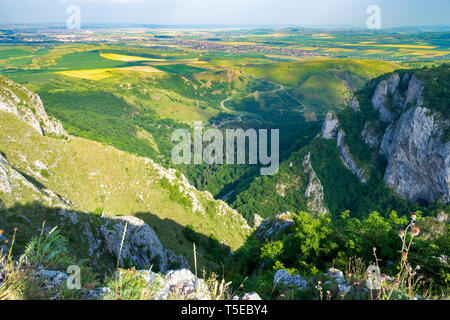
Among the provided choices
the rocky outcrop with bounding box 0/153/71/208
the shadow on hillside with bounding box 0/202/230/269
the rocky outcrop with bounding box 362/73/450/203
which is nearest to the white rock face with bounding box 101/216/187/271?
the shadow on hillside with bounding box 0/202/230/269

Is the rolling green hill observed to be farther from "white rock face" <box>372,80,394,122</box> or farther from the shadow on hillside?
"white rock face" <box>372,80,394,122</box>

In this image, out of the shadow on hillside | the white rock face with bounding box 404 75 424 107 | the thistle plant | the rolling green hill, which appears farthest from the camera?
the white rock face with bounding box 404 75 424 107

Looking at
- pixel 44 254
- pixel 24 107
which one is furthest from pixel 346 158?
pixel 44 254

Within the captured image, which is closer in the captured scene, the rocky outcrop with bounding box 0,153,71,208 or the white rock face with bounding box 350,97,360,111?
the rocky outcrop with bounding box 0,153,71,208

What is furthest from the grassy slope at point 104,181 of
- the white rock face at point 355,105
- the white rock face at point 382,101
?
the white rock face at point 355,105

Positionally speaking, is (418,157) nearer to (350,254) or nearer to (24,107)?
(350,254)
